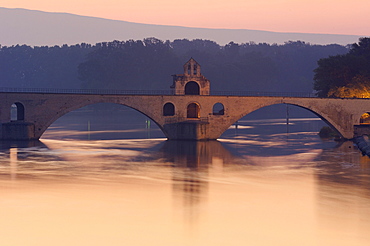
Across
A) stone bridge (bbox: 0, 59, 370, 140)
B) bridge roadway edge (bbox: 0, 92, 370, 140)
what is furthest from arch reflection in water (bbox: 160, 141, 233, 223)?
stone bridge (bbox: 0, 59, 370, 140)

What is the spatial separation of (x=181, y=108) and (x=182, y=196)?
3853cm

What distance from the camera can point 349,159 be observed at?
191 feet

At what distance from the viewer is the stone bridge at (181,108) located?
69562 millimetres

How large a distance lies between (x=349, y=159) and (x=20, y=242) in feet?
131

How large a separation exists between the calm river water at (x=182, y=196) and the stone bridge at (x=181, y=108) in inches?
178

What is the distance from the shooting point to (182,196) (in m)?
37.6

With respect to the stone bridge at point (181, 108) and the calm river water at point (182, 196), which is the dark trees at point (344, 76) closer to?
the stone bridge at point (181, 108)

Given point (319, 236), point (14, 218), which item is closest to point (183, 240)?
point (319, 236)

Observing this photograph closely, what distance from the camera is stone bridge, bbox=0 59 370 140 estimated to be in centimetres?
6956

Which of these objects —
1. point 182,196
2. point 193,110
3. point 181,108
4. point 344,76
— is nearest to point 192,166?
point 182,196

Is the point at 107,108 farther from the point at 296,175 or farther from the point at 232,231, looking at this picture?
the point at 232,231

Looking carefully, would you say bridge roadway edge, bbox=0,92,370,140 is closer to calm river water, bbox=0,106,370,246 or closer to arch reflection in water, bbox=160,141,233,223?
arch reflection in water, bbox=160,141,233,223

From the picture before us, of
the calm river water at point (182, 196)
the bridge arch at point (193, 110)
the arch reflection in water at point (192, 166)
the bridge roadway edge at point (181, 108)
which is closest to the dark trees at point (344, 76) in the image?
the bridge roadway edge at point (181, 108)

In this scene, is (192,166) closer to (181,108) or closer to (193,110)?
(181,108)
